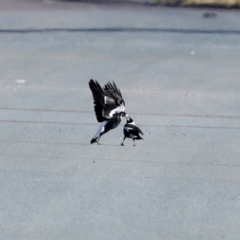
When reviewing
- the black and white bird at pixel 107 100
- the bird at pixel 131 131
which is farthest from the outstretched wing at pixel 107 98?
the bird at pixel 131 131

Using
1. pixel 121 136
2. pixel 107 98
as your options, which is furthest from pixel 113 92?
pixel 121 136

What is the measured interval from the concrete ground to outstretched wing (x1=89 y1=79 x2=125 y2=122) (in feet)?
1.93

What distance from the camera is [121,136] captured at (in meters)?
6.47

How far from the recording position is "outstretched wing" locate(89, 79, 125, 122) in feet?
16.3

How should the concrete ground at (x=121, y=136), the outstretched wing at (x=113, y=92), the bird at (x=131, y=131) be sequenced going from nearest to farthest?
the concrete ground at (x=121, y=136) → the outstretched wing at (x=113, y=92) → the bird at (x=131, y=131)

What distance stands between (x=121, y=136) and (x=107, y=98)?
1.53 metres

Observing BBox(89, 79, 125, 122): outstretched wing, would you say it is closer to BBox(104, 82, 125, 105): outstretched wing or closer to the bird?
BBox(104, 82, 125, 105): outstretched wing

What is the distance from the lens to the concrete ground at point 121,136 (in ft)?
15.5

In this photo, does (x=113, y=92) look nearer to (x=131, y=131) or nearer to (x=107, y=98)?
(x=107, y=98)

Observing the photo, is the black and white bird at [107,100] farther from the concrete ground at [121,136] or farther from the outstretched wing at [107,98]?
the concrete ground at [121,136]

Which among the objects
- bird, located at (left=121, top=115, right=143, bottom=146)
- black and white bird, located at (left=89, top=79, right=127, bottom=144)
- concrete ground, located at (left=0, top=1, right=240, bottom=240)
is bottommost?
concrete ground, located at (left=0, top=1, right=240, bottom=240)

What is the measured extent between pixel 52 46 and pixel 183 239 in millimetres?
6795

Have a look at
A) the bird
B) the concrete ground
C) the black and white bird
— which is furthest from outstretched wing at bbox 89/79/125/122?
the bird

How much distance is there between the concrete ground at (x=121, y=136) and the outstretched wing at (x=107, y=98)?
1.93 feet
